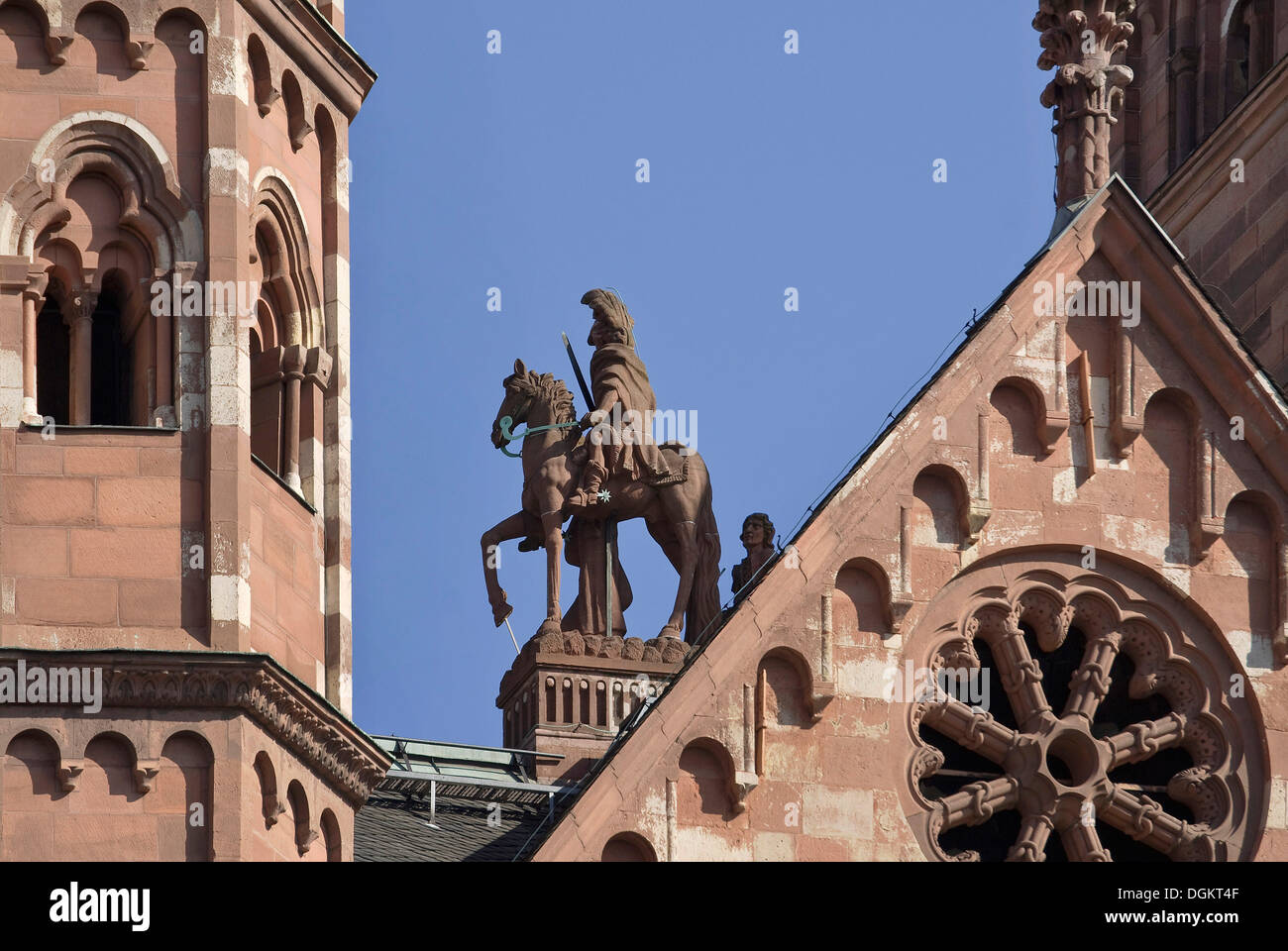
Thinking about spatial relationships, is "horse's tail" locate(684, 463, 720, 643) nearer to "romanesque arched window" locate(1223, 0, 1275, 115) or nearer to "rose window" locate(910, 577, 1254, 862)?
"rose window" locate(910, 577, 1254, 862)

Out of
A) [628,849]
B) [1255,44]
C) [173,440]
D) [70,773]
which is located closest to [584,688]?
[628,849]

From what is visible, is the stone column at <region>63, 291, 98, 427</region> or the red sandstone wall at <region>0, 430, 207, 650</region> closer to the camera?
the red sandstone wall at <region>0, 430, 207, 650</region>

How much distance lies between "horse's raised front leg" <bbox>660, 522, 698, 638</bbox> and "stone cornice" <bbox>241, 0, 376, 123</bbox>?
6957mm

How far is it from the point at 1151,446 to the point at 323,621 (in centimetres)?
759

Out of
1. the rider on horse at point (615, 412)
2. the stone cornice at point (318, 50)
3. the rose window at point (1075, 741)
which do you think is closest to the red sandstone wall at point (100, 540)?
the stone cornice at point (318, 50)

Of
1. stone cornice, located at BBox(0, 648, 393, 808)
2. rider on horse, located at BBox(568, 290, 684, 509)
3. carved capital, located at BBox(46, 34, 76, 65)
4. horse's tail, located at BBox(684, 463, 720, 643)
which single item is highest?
carved capital, located at BBox(46, 34, 76, 65)

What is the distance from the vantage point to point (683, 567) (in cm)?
4722

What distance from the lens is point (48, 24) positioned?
39562 mm

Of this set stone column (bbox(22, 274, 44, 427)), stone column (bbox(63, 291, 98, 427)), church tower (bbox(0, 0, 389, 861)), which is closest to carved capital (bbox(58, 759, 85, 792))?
church tower (bbox(0, 0, 389, 861))

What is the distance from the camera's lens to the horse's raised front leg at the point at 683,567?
47.1 m

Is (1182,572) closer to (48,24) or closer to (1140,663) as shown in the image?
(1140,663)

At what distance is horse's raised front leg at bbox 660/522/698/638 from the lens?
1854 inches
